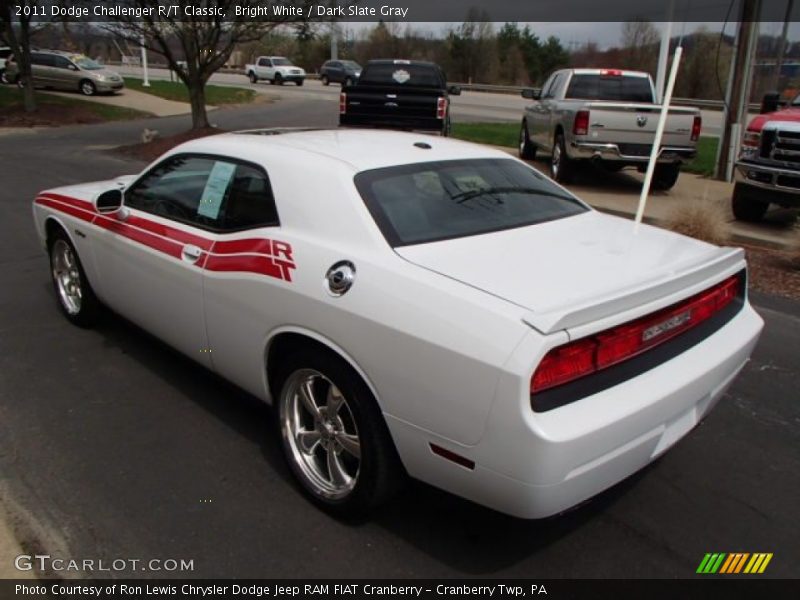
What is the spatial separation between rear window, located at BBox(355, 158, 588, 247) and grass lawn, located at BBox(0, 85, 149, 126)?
71.0 ft

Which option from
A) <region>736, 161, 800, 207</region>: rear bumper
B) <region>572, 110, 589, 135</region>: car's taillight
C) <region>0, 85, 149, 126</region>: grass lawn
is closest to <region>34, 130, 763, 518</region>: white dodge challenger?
<region>736, 161, 800, 207</region>: rear bumper

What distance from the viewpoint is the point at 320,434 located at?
119 inches

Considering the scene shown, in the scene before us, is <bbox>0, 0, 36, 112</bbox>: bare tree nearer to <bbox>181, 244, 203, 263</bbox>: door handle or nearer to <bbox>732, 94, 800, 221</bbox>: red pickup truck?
<bbox>732, 94, 800, 221</bbox>: red pickup truck

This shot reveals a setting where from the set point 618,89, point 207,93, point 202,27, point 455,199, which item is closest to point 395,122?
point 618,89

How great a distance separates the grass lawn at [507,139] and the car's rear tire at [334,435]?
12.3 meters

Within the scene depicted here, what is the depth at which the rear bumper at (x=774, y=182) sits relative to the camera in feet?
27.2

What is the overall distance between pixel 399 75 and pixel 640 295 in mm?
14616

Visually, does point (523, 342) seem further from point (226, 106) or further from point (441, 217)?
point (226, 106)

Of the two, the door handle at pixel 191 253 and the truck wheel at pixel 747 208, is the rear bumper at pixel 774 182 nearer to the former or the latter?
the truck wheel at pixel 747 208

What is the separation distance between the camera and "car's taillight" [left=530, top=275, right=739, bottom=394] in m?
2.28

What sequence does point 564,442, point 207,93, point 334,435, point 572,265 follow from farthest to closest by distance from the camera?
point 207,93 → point 334,435 → point 572,265 → point 564,442

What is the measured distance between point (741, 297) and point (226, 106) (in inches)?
1111

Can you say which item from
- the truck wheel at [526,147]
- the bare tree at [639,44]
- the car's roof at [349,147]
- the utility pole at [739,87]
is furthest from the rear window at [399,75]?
the bare tree at [639,44]

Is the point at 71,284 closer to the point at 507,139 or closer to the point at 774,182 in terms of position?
the point at 774,182
